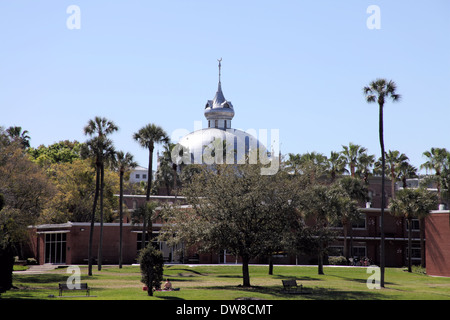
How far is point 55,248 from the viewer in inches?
2758

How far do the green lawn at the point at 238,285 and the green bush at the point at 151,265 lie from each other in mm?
792

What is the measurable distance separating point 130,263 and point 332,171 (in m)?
28.2

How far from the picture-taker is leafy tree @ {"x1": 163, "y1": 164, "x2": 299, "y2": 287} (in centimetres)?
3938

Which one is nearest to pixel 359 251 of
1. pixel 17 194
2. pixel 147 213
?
pixel 147 213

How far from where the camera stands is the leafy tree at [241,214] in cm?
3938

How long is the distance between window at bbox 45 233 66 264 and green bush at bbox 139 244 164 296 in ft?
120

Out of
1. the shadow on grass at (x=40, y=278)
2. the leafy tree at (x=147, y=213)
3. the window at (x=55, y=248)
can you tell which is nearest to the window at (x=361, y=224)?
the leafy tree at (x=147, y=213)

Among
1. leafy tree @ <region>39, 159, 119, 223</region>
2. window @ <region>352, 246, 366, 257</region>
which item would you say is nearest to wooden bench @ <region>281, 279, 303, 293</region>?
window @ <region>352, 246, 366, 257</region>

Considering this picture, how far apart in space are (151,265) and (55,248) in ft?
127

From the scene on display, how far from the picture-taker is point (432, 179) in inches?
2931

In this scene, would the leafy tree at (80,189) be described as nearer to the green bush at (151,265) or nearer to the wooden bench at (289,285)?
the wooden bench at (289,285)

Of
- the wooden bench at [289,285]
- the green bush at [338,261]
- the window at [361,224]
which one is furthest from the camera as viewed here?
the window at [361,224]

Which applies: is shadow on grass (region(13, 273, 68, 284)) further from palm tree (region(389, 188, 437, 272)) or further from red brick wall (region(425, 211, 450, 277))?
palm tree (region(389, 188, 437, 272))
